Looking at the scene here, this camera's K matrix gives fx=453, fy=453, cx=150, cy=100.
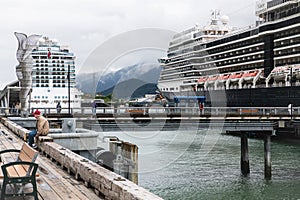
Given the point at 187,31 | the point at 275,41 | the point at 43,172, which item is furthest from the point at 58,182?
the point at 187,31

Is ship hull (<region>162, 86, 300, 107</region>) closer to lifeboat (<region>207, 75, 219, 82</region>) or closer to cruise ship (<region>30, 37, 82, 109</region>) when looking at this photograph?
lifeboat (<region>207, 75, 219, 82</region>)

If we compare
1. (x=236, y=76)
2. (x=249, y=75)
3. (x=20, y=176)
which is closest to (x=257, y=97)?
(x=249, y=75)

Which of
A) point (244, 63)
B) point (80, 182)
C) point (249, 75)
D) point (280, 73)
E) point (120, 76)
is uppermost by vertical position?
point (244, 63)

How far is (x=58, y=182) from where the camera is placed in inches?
299

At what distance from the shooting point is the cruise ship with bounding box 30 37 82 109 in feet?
225

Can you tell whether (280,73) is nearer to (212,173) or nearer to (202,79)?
→ (202,79)

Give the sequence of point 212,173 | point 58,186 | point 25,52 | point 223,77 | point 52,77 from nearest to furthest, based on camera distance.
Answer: point 58,186 → point 25,52 → point 212,173 → point 223,77 → point 52,77

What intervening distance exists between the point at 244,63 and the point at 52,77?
30.2 metres

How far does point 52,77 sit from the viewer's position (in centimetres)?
7225

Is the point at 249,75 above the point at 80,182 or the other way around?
above

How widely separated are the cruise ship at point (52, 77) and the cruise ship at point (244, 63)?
14680 millimetres

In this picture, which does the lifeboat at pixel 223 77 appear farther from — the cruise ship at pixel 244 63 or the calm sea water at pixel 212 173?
the calm sea water at pixel 212 173

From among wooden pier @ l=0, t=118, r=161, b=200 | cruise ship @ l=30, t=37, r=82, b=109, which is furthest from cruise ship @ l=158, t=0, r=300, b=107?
wooden pier @ l=0, t=118, r=161, b=200

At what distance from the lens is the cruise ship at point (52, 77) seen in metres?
68.6
